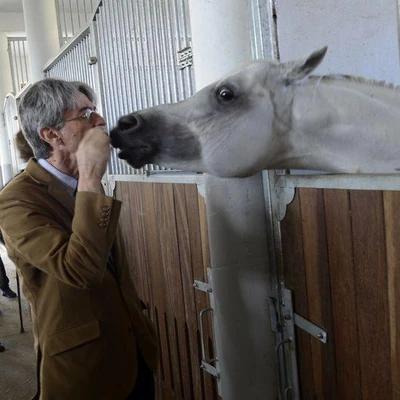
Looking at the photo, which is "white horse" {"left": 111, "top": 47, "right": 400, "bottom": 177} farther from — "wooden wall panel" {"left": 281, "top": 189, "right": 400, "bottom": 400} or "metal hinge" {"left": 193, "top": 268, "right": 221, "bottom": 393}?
"metal hinge" {"left": 193, "top": 268, "right": 221, "bottom": 393}

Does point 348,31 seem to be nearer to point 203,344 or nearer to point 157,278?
point 203,344

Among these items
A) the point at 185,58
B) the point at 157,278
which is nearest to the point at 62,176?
the point at 185,58

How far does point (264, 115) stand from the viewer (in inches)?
40.6

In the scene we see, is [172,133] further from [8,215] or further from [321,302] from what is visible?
[321,302]

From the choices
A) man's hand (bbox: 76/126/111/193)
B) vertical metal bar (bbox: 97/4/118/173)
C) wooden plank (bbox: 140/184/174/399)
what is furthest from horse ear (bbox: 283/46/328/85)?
vertical metal bar (bbox: 97/4/118/173)

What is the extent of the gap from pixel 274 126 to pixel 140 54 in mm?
980

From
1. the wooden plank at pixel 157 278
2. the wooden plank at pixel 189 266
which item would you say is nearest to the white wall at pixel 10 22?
the wooden plank at pixel 157 278

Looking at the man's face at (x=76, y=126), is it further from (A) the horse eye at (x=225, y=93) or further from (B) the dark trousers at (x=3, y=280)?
(B) the dark trousers at (x=3, y=280)

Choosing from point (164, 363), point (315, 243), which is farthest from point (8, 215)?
point (164, 363)

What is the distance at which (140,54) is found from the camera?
1817 mm

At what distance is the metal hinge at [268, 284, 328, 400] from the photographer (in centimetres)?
125

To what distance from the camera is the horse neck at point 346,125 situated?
953mm

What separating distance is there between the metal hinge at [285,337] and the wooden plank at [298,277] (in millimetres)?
15

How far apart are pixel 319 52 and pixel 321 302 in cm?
59
